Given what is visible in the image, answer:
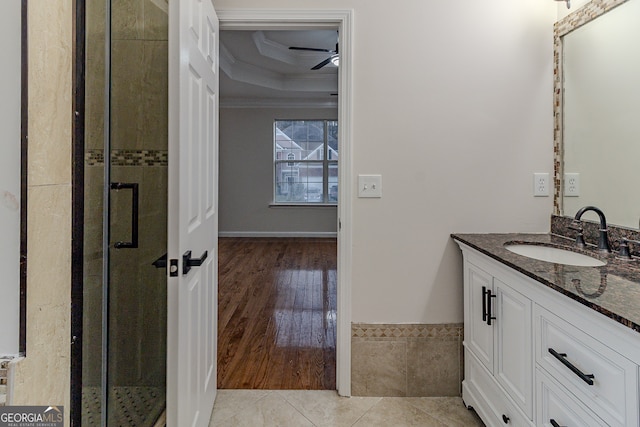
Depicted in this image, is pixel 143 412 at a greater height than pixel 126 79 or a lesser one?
lesser

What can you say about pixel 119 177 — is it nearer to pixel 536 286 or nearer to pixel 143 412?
pixel 143 412

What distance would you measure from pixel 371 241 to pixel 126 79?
4.43 feet

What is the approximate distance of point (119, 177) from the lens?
1282 millimetres

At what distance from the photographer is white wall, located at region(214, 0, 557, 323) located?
75.5 inches

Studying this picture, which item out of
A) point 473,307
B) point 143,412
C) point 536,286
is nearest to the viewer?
point 536,286

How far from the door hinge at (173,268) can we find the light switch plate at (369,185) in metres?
1.06

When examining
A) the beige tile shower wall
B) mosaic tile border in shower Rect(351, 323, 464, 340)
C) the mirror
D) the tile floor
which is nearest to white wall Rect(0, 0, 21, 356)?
the beige tile shower wall

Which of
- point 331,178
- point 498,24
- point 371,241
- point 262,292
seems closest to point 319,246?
point 331,178

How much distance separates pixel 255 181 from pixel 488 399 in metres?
5.91

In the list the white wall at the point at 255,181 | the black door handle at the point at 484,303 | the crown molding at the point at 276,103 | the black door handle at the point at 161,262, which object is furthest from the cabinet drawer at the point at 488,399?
the crown molding at the point at 276,103

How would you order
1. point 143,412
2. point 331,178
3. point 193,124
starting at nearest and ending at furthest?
1. point 193,124
2. point 143,412
3. point 331,178

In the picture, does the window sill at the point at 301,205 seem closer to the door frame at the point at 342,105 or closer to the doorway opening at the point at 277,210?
the doorway opening at the point at 277,210

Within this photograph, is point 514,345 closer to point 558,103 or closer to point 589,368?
point 589,368

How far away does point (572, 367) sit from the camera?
1.03 meters
